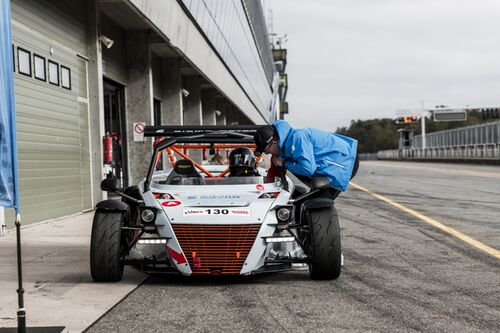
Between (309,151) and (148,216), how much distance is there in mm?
1570

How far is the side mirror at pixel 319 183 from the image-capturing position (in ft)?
19.4

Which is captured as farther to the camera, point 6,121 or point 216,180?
point 216,180

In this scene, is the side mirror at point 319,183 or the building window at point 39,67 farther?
the building window at point 39,67

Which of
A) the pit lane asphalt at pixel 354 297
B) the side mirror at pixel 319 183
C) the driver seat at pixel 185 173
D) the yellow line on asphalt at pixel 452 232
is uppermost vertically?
the driver seat at pixel 185 173

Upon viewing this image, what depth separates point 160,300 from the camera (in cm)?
502

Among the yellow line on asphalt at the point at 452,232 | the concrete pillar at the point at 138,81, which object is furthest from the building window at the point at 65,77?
the yellow line on asphalt at the point at 452,232

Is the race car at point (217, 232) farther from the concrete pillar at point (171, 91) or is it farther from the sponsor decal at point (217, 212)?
the concrete pillar at point (171, 91)

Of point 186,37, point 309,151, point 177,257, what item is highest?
point 186,37

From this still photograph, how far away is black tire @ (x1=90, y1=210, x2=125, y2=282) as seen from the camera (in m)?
5.52

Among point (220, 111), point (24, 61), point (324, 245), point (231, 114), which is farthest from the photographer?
point (231, 114)

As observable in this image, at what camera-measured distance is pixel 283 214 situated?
5574mm

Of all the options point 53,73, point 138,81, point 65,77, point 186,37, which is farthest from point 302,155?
point 186,37

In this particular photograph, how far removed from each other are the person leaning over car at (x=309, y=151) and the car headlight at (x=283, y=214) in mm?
623

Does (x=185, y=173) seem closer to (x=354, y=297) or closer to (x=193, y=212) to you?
(x=193, y=212)
